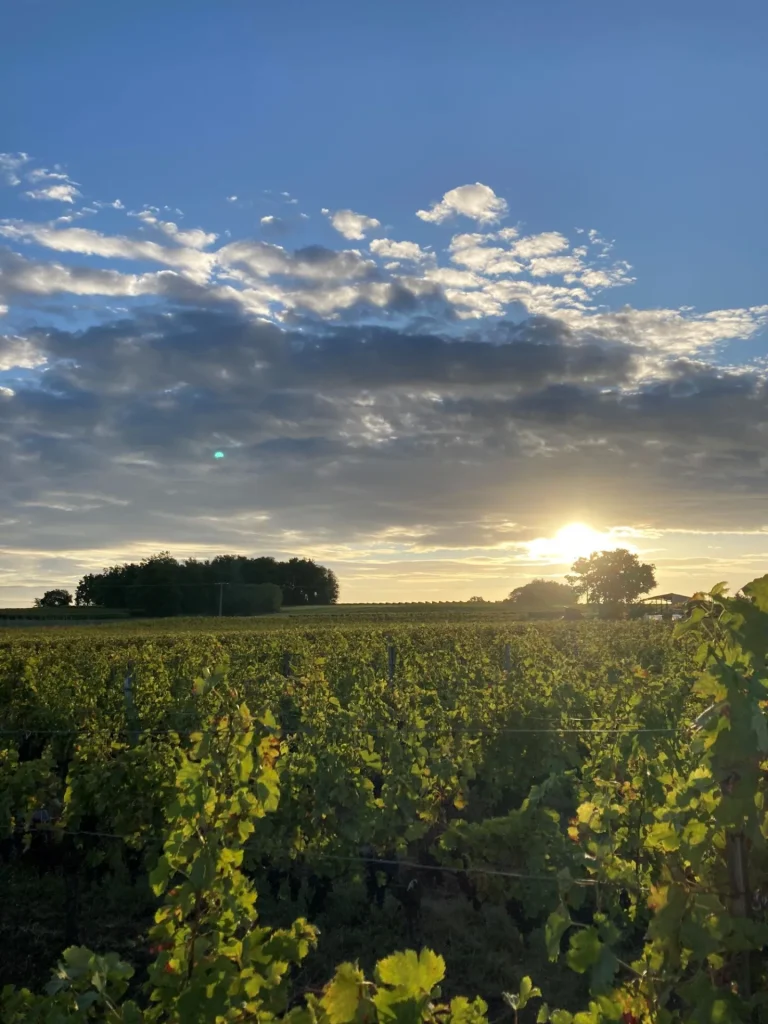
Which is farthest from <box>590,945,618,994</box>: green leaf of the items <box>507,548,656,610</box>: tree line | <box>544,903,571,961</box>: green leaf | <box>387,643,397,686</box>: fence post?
<box>507,548,656,610</box>: tree line

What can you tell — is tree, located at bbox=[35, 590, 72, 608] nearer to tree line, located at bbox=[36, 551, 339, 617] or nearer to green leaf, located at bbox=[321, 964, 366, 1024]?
tree line, located at bbox=[36, 551, 339, 617]

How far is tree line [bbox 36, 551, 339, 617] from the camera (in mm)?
60031

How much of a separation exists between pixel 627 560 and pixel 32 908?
8125cm

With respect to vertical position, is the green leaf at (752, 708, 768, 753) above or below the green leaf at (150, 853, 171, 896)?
above

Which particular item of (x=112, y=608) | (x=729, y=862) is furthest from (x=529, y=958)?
(x=112, y=608)

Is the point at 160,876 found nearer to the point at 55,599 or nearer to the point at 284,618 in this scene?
the point at 284,618

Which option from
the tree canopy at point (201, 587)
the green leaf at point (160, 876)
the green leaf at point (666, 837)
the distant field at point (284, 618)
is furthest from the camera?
the tree canopy at point (201, 587)

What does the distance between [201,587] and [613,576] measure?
40314 mm

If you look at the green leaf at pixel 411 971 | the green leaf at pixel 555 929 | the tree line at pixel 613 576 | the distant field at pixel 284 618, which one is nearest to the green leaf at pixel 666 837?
the green leaf at pixel 555 929

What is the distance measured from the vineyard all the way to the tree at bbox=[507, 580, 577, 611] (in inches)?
1963

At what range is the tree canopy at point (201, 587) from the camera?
6003 centimetres

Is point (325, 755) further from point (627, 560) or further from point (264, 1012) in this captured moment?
Answer: point (627, 560)

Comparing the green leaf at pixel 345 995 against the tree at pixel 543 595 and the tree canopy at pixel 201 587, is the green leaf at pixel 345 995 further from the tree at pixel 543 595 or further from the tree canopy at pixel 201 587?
the tree at pixel 543 595

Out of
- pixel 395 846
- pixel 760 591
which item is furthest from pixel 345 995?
pixel 395 846
